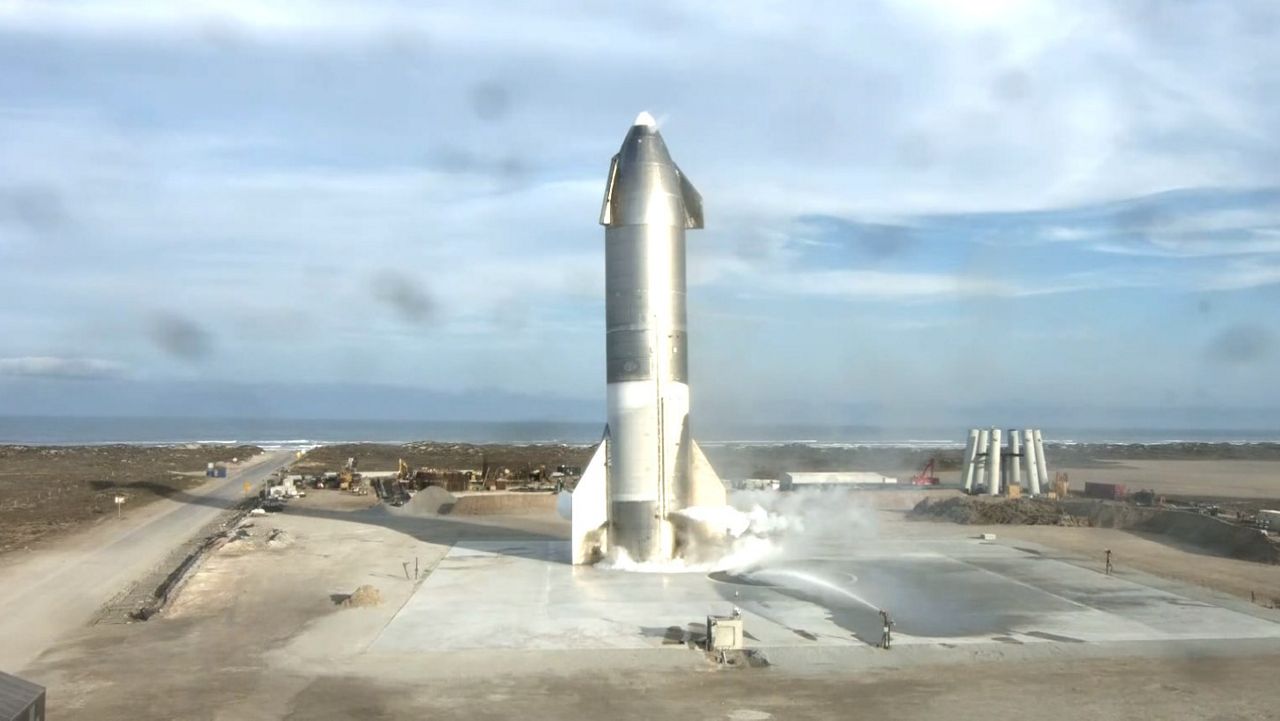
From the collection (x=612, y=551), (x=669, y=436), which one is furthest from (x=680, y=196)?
(x=612, y=551)

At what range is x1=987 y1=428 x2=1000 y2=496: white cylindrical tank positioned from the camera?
49938 millimetres

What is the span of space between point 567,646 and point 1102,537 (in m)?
25.8

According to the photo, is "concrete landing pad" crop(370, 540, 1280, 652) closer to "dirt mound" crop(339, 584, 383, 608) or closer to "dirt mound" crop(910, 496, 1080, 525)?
"dirt mound" crop(339, 584, 383, 608)

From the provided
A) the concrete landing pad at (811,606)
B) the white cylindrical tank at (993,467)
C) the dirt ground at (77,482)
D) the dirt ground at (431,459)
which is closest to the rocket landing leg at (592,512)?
the concrete landing pad at (811,606)

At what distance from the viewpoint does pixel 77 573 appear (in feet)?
97.1

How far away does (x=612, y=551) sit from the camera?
29.5 m

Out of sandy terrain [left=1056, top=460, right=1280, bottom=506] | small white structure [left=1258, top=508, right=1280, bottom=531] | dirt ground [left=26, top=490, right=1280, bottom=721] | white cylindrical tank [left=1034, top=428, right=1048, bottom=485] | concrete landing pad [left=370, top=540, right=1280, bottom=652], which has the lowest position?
dirt ground [left=26, top=490, right=1280, bottom=721]

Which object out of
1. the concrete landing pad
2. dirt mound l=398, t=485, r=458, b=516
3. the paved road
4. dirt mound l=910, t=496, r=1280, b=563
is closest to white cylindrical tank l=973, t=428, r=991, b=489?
dirt mound l=910, t=496, r=1280, b=563

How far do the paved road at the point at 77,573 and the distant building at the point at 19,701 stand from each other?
8820mm

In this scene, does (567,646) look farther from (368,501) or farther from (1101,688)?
(368,501)

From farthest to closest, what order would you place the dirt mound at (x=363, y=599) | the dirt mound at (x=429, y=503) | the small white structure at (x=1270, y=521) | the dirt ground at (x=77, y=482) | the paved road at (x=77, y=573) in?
the dirt mound at (x=429, y=503)
the dirt ground at (x=77, y=482)
the small white structure at (x=1270, y=521)
the dirt mound at (x=363, y=599)
the paved road at (x=77, y=573)

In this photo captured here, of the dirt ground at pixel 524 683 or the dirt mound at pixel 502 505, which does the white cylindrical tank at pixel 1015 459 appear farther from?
the dirt ground at pixel 524 683

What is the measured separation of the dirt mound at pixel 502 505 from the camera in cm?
4753

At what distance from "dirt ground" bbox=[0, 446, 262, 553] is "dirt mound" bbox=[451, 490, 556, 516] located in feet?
51.6
